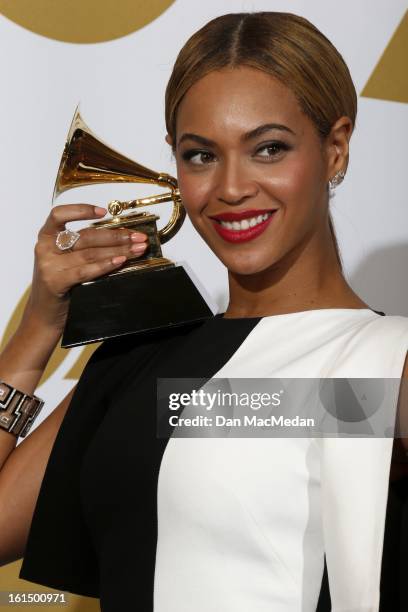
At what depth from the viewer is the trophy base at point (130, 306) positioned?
1.50 m

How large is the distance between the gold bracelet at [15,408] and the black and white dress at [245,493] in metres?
0.15

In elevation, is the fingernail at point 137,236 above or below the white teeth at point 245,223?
above

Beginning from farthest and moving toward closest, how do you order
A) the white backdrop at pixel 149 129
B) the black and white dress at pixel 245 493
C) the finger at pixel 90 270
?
the white backdrop at pixel 149 129 < the finger at pixel 90 270 < the black and white dress at pixel 245 493

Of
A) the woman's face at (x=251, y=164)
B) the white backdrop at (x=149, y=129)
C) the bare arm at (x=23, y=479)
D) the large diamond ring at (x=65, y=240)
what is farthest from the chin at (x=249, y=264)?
the white backdrop at (x=149, y=129)

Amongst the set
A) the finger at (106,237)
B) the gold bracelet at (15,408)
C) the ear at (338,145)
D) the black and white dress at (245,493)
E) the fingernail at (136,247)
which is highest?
the ear at (338,145)

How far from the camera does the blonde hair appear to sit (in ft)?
4.35

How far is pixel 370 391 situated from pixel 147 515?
0.33 metres

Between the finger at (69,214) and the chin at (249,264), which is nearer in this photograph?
the chin at (249,264)

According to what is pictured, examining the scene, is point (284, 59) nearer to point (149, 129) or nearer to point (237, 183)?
point (237, 183)

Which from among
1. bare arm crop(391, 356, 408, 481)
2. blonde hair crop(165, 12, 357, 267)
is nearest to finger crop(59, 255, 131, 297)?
blonde hair crop(165, 12, 357, 267)

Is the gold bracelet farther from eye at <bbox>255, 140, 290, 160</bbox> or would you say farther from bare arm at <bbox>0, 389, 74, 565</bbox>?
eye at <bbox>255, 140, 290, 160</bbox>

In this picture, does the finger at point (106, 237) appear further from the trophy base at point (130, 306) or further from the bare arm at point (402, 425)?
the bare arm at point (402, 425)

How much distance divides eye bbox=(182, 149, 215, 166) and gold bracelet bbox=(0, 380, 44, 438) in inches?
17.3

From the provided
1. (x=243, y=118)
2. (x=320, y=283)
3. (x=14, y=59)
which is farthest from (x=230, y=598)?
(x=14, y=59)
